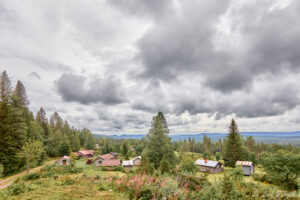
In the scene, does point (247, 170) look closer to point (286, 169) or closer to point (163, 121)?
point (286, 169)

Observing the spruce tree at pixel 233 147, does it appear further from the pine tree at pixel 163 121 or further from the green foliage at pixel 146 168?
the green foliage at pixel 146 168

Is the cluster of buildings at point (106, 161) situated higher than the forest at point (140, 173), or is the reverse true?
the forest at point (140, 173)

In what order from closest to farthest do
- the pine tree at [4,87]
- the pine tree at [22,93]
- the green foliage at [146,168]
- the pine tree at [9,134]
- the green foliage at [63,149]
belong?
1. the green foliage at [146,168]
2. the pine tree at [9,134]
3. the pine tree at [4,87]
4. the pine tree at [22,93]
5. the green foliage at [63,149]

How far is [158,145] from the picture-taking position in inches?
910

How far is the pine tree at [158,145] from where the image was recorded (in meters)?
22.6

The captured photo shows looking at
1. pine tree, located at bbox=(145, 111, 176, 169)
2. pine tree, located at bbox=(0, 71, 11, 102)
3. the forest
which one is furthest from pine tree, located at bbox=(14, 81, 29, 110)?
pine tree, located at bbox=(145, 111, 176, 169)

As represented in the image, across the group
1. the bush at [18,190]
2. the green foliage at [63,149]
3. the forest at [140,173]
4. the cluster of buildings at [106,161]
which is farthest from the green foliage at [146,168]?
the green foliage at [63,149]

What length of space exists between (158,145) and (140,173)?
12.5 metres

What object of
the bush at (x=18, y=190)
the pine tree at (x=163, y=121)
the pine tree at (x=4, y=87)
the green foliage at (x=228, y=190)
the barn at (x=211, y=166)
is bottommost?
the barn at (x=211, y=166)

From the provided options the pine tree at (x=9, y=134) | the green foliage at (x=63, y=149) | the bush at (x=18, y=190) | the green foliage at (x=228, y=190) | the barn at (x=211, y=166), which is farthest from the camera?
the green foliage at (x=63, y=149)

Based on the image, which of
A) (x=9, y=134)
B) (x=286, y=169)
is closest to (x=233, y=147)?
(x=286, y=169)

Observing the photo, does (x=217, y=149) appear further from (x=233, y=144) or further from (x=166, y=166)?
(x=166, y=166)

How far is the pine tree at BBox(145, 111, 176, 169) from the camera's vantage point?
22.6 m

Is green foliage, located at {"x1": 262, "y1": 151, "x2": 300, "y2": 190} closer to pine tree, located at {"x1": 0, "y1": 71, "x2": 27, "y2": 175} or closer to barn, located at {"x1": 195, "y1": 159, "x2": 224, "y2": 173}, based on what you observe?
barn, located at {"x1": 195, "y1": 159, "x2": 224, "y2": 173}
